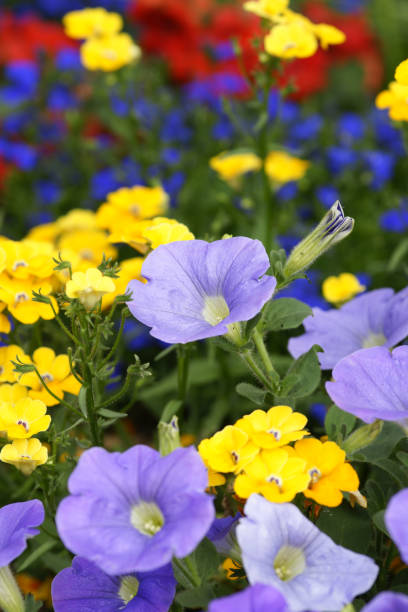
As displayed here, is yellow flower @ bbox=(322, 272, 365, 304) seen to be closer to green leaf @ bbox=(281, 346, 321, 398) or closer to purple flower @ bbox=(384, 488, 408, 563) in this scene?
green leaf @ bbox=(281, 346, 321, 398)

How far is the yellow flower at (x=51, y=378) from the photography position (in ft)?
3.13

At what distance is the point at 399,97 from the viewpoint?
3.38 feet

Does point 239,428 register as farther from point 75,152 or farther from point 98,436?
point 75,152

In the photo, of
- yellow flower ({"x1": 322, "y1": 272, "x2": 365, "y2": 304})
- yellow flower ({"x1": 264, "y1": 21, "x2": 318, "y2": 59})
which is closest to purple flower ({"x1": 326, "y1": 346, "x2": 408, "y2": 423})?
yellow flower ({"x1": 322, "y1": 272, "x2": 365, "y2": 304})

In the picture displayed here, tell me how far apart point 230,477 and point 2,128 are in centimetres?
188

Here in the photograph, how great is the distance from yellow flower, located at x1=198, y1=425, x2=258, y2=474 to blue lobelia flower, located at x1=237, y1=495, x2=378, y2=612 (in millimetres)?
59

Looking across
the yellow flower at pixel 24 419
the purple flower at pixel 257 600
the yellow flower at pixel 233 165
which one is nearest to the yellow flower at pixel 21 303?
the yellow flower at pixel 24 419

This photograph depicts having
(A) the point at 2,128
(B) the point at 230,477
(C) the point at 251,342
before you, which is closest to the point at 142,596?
(B) the point at 230,477

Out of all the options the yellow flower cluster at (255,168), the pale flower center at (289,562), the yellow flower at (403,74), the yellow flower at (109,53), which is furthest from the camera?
the yellow flower cluster at (255,168)

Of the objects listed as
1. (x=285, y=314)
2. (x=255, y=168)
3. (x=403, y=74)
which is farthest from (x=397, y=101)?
(x=255, y=168)

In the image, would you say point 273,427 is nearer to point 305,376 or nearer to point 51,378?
point 305,376

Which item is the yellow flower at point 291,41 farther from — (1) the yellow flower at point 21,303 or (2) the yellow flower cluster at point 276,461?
(2) the yellow flower cluster at point 276,461

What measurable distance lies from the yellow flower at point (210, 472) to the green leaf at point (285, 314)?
0.56ft

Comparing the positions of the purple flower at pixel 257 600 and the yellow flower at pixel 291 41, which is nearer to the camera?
the purple flower at pixel 257 600
